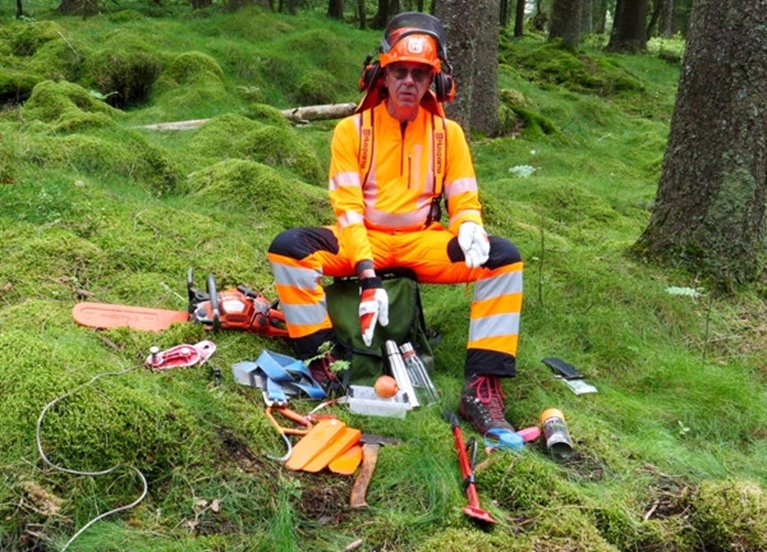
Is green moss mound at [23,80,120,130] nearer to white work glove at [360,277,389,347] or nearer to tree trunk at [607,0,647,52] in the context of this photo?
white work glove at [360,277,389,347]

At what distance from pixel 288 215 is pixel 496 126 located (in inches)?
226

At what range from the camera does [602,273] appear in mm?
5266

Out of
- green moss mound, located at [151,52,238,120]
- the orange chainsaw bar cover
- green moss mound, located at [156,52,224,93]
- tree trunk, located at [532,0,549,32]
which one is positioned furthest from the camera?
tree trunk, located at [532,0,549,32]

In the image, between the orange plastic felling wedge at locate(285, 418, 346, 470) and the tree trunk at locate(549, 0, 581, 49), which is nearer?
the orange plastic felling wedge at locate(285, 418, 346, 470)

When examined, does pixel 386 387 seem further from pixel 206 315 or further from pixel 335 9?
pixel 335 9

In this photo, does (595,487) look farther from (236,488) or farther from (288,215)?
(288,215)

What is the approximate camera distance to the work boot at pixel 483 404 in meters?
3.49

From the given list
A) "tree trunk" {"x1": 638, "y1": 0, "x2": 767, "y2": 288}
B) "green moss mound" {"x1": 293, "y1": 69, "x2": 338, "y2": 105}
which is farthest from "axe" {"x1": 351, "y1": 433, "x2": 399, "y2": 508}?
"green moss mound" {"x1": 293, "y1": 69, "x2": 338, "y2": 105}

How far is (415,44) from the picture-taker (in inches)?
150

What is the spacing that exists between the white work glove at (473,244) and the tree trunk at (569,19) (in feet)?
52.8

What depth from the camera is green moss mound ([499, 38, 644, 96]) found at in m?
16.1

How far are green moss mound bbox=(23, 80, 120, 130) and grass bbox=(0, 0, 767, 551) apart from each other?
0.02 meters

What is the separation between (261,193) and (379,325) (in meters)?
2.50

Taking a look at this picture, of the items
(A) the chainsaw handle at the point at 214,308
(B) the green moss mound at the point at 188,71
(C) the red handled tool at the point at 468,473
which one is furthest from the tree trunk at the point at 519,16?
(C) the red handled tool at the point at 468,473
